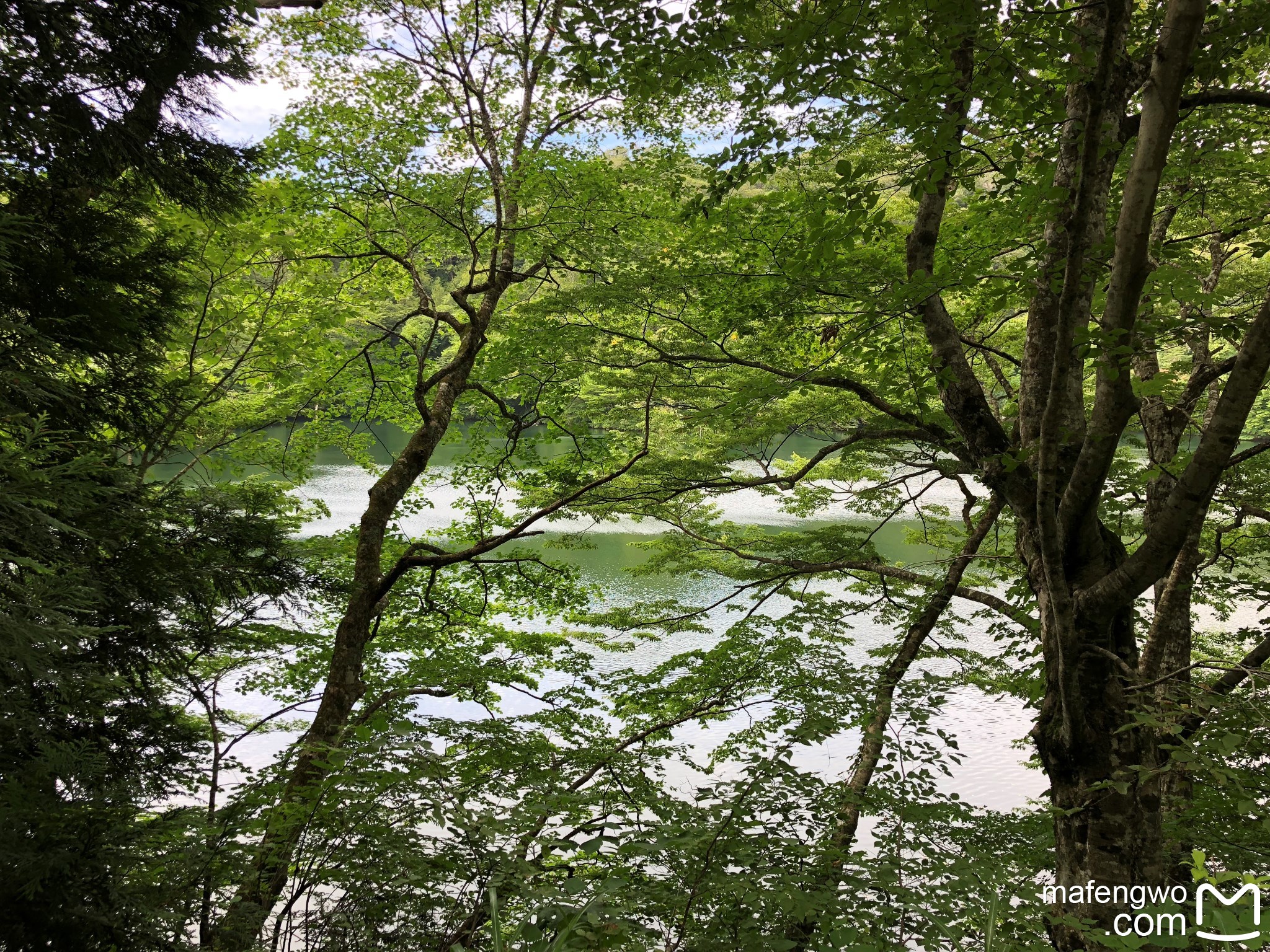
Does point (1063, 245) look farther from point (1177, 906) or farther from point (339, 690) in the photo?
point (339, 690)

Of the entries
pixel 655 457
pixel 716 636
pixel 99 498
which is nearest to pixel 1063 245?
pixel 655 457

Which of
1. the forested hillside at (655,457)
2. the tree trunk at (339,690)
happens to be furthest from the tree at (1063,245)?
the tree trunk at (339,690)

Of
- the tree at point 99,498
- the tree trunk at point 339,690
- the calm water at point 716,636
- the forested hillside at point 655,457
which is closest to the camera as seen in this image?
the tree at point 99,498

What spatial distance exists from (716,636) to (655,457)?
5.62 metres

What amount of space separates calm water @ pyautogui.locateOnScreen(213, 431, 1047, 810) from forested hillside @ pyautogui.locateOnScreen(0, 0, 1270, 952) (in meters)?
1.32

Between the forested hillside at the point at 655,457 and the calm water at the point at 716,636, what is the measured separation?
1317mm

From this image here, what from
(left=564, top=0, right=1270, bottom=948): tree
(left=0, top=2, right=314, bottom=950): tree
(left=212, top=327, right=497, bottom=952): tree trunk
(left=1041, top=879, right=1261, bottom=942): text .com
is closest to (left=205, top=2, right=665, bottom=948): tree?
(left=212, top=327, right=497, bottom=952): tree trunk

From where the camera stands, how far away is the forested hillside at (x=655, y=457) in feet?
7.07

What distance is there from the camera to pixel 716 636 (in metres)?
10.9

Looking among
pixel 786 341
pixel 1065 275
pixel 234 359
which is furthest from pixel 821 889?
pixel 234 359

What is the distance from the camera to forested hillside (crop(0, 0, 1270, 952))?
84.9 inches

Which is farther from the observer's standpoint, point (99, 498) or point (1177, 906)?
point (99, 498)

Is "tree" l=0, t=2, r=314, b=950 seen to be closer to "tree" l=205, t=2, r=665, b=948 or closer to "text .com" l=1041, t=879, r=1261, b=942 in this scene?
"tree" l=205, t=2, r=665, b=948

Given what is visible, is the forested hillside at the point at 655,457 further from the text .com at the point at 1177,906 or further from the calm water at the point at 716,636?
the calm water at the point at 716,636
